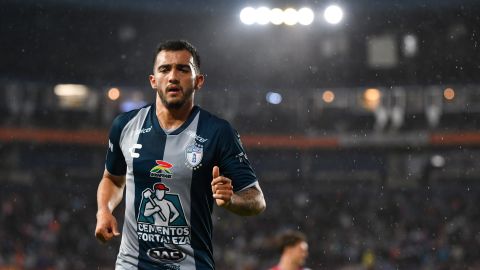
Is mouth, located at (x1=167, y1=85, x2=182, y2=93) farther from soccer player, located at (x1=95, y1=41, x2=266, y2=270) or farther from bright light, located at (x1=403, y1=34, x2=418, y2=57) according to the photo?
bright light, located at (x1=403, y1=34, x2=418, y2=57)

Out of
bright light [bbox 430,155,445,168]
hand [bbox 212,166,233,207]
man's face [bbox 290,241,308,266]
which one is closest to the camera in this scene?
hand [bbox 212,166,233,207]

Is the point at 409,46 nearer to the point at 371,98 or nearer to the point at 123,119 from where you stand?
the point at 371,98

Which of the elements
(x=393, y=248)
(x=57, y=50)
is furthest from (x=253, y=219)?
(x=57, y=50)

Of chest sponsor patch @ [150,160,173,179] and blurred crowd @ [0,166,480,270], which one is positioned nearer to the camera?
chest sponsor patch @ [150,160,173,179]

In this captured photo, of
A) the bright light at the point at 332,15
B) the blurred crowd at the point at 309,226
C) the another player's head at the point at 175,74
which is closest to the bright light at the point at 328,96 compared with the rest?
the blurred crowd at the point at 309,226

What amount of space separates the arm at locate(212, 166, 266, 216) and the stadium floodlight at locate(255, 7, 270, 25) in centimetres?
1476

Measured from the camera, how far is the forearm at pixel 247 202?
10.9 feet

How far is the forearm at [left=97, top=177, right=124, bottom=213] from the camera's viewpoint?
3.66m

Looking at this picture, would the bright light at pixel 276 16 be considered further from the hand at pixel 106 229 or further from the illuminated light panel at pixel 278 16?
the hand at pixel 106 229

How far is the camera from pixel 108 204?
367cm

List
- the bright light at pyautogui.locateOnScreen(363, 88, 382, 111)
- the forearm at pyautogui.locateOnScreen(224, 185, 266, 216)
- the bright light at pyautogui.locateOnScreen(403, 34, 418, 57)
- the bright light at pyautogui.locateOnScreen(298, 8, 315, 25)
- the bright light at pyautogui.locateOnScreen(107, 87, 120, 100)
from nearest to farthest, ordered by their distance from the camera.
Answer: the forearm at pyautogui.locateOnScreen(224, 185, 266, 216), the bright light at pyautogui.locateOnScreen(298, 8, 315, 25), the bright light at pyautogui.locateOnScreen(363, 88, 382, 111), the bright light at pyautogui.locateOnScreen(403, 34, 418, 57), the bright light at pyautogui.locateOnScreen(107, 87, 120, 100)

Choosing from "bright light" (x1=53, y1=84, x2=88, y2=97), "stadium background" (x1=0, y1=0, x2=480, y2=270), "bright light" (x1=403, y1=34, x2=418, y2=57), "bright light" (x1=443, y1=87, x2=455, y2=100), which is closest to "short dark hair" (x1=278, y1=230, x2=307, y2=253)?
"stadium background" (x1=0, y1=0, x2=480, y2=270)

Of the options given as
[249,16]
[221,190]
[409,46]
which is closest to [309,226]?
[249,16]

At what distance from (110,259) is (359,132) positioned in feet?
44.6
